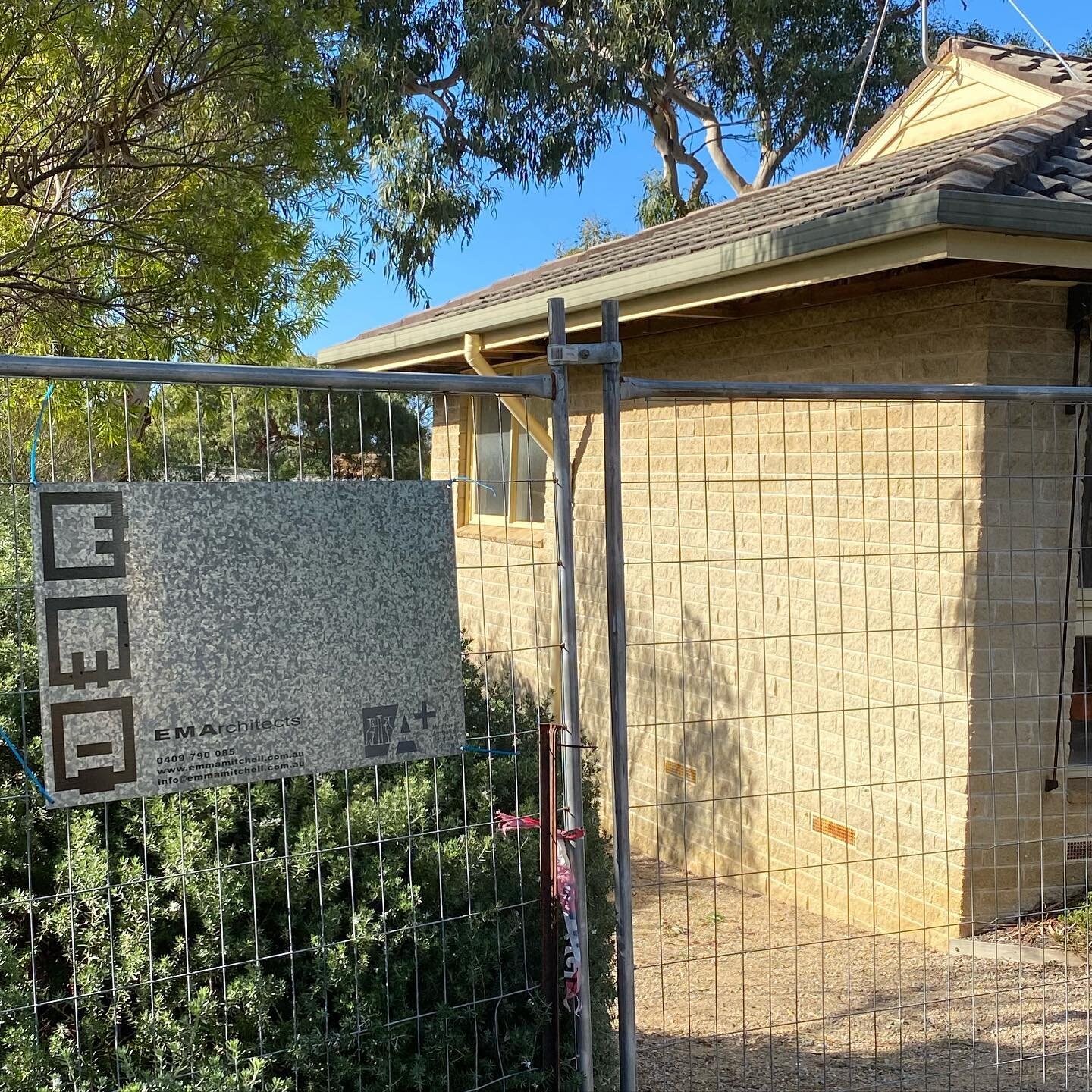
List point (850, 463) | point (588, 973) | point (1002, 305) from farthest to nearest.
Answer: point (850, 463), point (1002, 305), point (588, 973)

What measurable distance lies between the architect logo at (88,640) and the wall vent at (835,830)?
4.55m

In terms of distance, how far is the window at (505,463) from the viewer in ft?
32.0

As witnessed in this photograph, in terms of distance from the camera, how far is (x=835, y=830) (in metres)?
6.57

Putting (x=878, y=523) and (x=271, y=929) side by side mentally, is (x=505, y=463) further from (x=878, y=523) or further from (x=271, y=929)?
(x=271, y=929)

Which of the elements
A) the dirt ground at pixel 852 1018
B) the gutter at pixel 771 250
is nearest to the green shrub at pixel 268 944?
the dirt ground at pixel 852 1018

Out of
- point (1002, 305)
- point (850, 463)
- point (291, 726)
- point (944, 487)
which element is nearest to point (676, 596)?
point (850, 463)

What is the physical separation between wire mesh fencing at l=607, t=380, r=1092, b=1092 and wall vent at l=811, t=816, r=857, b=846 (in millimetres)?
17

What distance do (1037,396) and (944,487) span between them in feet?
6.64

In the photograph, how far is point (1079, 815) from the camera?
6023 millimetres

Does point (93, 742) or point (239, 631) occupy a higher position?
point (239, 631)

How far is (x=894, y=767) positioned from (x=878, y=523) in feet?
4.45

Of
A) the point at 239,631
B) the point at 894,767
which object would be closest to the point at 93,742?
the point at 239,631

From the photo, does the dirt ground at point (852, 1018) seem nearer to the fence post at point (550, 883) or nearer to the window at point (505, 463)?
the fence post at point (550, 883)

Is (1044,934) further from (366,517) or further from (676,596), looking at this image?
(366,517)
